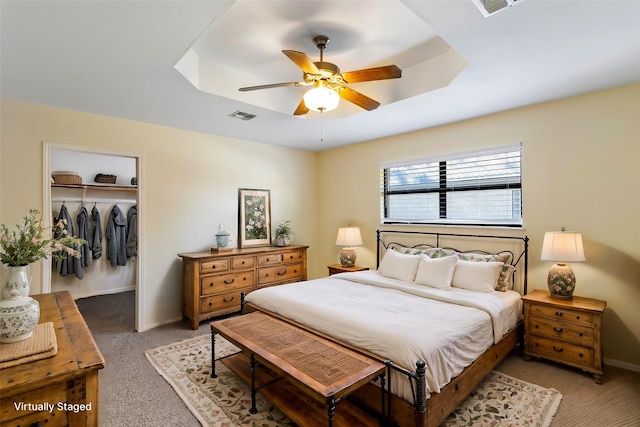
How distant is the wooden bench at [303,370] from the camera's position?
173 cm

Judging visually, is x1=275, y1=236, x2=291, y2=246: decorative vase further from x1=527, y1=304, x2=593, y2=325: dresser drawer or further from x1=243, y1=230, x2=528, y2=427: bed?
x1=527, y1=304, x2=593, y2=325: dresser drawer

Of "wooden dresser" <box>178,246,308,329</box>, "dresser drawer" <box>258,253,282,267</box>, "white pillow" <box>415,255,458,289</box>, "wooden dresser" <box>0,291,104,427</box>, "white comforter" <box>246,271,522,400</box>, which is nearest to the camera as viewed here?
"wooden dresser" <box>0,291,104,427</box>

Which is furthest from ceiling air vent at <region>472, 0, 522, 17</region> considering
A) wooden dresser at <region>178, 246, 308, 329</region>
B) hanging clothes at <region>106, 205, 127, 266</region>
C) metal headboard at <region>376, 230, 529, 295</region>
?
hanging clothes at <region>106, 205, 127, 266</region>

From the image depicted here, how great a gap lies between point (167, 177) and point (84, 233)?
8.21 feet

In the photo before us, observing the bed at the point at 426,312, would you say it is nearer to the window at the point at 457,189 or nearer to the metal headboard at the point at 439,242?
the metal headboard at the point at 439,242

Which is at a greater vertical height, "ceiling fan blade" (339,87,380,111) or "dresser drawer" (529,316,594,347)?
"ceiling fan blade" (339,87,380,111)

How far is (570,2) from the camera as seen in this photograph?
1.75m

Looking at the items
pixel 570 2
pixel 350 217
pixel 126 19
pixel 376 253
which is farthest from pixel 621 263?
pixel 126 19

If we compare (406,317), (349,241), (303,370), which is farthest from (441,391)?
(349,241)

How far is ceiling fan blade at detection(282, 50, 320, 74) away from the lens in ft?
6.63

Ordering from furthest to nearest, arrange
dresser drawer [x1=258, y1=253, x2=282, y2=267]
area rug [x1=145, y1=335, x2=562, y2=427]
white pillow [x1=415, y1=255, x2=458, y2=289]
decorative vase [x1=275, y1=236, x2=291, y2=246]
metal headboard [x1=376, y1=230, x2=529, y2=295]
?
decorative vase [x1=275, y1=236, x2=291, y2=246] → dresser drawer [x1=258, y1=253, x2=282, y2=267] → metal headboard [x1=376, y1=230, x2=529, y2=295] → white pillow [x1=415, y1=255, x2=458, y2=289] → area rug [x1=145, y1=335, x2=562, y2=427]

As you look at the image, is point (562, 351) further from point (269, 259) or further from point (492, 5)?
point (269, 259)

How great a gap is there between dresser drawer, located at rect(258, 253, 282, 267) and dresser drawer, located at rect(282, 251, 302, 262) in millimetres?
87

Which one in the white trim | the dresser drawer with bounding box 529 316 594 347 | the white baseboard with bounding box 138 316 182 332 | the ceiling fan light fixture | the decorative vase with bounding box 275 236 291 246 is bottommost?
the white baseboard with bounding box 138 316 182 332
